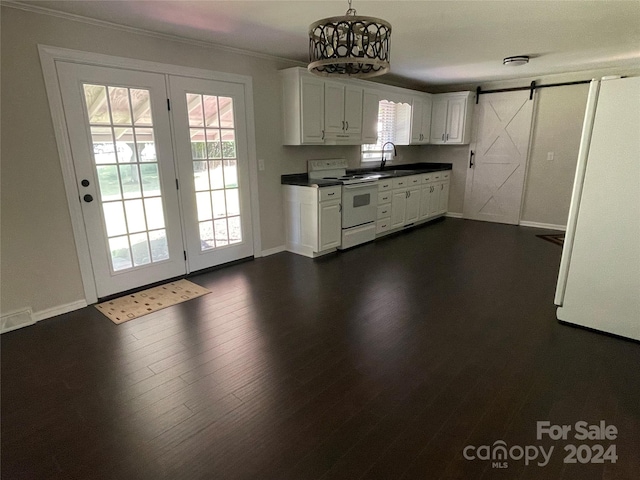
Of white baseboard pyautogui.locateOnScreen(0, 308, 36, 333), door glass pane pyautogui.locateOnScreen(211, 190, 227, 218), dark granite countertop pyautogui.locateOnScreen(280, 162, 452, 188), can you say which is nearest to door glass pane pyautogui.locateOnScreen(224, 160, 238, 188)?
door glass pane pyautogui.locateOnScreen(211, 190, 227, 218)

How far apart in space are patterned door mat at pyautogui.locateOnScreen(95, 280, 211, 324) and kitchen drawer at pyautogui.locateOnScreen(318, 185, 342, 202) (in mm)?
1694

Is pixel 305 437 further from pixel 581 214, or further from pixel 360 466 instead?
pixel 581 214

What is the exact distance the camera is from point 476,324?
9.14 feet

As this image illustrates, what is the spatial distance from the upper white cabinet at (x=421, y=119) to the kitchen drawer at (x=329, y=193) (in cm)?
249

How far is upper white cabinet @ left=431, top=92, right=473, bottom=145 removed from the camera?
20.2 ft

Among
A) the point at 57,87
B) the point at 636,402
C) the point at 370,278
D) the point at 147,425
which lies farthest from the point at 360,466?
the point at 57,87

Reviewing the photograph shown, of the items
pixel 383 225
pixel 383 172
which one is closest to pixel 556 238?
pixel 383 225

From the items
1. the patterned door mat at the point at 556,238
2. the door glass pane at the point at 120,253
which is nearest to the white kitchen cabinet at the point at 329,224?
the door glass pane at the point at 120,253

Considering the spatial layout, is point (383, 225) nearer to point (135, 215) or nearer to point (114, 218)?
point (135, 215)

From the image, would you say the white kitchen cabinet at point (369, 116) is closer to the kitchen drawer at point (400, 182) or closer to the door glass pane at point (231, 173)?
the kitchen drawer at point (400, 182)

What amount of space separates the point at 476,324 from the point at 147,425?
2347mm

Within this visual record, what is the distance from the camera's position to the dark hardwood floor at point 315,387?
63.2 inches

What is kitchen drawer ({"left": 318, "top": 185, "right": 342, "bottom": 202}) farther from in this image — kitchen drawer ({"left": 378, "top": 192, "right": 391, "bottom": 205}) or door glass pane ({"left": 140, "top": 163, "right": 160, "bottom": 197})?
door glass pane ({"left": 140, "top": 163, "right": 160, "bottom": 197})

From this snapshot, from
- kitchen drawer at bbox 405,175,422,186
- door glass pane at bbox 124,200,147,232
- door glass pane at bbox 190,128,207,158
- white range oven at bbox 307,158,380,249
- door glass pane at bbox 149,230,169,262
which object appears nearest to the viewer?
door glass pane at bbox 124,200,147,232
